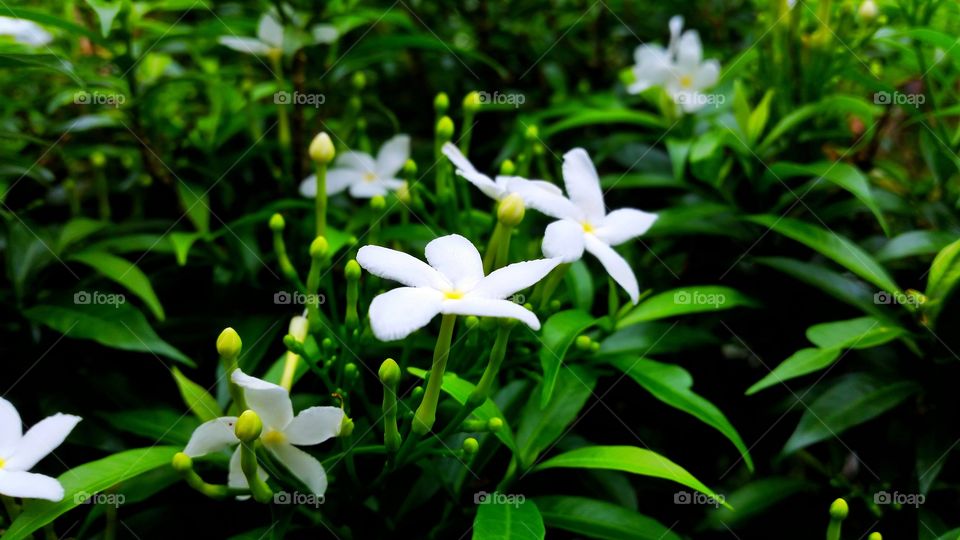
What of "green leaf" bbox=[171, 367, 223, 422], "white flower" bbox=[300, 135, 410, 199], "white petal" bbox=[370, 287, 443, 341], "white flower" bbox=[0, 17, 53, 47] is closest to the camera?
"white petal" bbox=[370, 287, 443, 341]

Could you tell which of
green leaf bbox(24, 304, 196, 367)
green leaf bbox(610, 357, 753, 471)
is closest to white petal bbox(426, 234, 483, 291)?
green leaf bbox(610, 357, 753, 471)

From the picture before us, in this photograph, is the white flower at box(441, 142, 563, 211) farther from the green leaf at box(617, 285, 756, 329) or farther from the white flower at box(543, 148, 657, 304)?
the green leaf at box(617, 285, 756, 329)

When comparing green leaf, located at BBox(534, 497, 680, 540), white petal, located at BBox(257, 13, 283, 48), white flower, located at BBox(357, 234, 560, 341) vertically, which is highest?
white petal, located at BBox(257, 13, 283, 48)

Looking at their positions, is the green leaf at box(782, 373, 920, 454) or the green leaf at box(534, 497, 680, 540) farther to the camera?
the green leaf at box(782, 373, 920, 454)

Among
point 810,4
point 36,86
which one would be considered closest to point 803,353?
point 810,4

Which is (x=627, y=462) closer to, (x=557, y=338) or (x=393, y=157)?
(x=557, y=338)

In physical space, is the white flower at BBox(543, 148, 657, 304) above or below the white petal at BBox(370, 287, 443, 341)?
above

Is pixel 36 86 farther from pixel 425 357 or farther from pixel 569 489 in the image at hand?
pixel 569 489

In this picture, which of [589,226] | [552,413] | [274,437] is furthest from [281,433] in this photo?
[589,226]

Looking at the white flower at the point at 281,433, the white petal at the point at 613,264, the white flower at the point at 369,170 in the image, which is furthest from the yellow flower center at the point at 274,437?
the white flower at the point at 369,170
